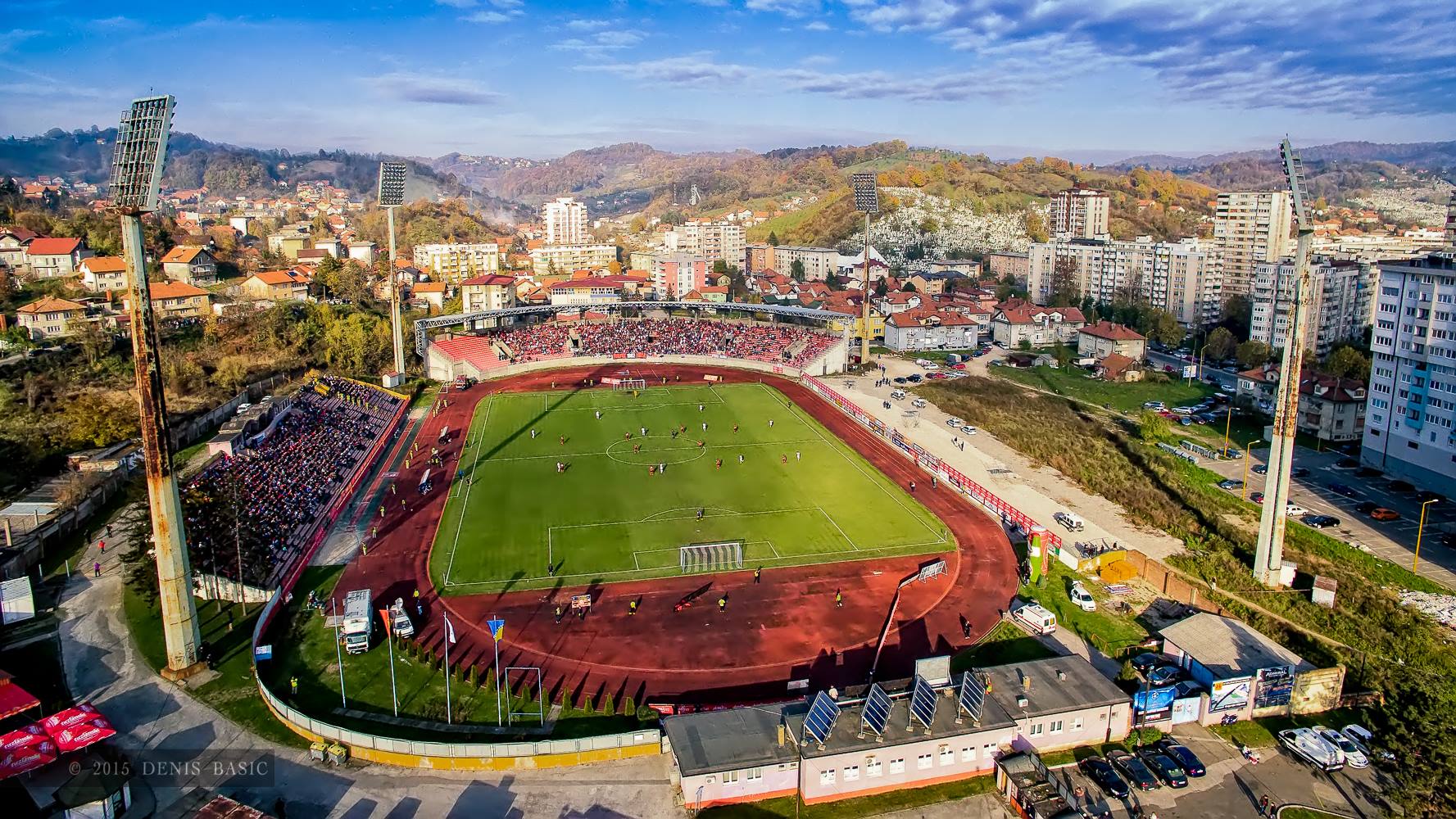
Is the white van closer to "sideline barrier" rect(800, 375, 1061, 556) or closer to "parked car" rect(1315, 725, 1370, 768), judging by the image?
"sideline barrier" rect(800, 375, 1061, 556)

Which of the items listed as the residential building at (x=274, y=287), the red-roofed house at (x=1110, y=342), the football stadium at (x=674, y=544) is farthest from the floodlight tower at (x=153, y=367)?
the red-roofed house at (x=1110, y=342)

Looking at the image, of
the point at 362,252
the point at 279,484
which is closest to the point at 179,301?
the point at 279,484

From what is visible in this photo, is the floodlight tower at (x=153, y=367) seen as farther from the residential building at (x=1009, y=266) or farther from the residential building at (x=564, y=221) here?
the residential building at (x=564, y=221)

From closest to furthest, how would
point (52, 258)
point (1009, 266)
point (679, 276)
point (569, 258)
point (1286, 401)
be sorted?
point (1286, 401)
point (52, 258)
point (679, 276)
point (1009, 266)
point (569, 258)

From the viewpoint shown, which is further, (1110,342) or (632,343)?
(1110,342)

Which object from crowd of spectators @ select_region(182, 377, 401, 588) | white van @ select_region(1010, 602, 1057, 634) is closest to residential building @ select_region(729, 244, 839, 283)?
crowd of spectators @ select_region(182, 377, 401, 588)

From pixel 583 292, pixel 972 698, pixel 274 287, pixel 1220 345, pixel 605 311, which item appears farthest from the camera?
pixel 583 292

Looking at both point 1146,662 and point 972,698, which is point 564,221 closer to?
point 1146,662

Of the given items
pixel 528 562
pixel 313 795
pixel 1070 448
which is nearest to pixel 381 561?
pixel 528 562
